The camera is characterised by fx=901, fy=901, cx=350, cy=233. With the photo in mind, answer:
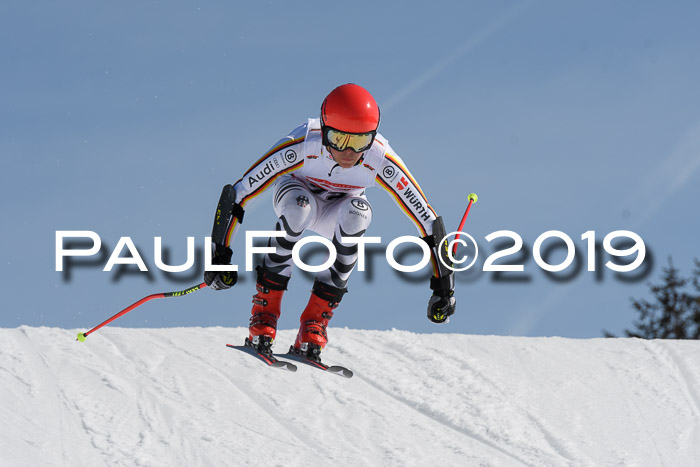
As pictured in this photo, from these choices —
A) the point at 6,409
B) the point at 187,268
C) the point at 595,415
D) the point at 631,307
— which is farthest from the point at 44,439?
the point at 631,307

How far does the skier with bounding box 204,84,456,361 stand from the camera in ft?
20.7

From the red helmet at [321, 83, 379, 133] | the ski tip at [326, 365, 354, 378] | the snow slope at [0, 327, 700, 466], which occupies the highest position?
the red helmet at [321, 83, 379, 133]

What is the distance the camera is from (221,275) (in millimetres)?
6352

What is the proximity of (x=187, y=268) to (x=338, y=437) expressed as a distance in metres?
1.69

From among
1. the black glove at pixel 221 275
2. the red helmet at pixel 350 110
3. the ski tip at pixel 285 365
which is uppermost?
the red helmet at pixel 350 110

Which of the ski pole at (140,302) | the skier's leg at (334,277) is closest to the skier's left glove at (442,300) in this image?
the skier's leg at (334,277)

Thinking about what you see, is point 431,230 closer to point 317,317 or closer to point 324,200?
point 324,200

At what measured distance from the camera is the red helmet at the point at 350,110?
5988 millimetres

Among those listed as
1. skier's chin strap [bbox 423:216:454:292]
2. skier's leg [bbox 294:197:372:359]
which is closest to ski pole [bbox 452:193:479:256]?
skier's chin strap [bbox 423:216:454:292]

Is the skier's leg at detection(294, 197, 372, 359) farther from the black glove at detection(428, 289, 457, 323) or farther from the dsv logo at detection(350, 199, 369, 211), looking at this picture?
the black glove at detection(428, 289, 457, 323)

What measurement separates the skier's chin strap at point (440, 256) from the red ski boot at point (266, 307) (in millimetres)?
1105

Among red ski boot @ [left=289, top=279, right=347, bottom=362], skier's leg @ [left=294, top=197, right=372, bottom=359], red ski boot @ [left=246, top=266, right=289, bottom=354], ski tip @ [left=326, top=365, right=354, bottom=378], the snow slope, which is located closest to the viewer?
the snow slope

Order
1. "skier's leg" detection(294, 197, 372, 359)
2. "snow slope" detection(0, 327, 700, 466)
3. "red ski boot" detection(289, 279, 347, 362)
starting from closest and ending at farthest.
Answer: "snow slope" detection(0, 327, 700, 466), "skier's leg" detection(294, 197, 372, 359), "red ski boot" detection(289, 279, 347, 362)

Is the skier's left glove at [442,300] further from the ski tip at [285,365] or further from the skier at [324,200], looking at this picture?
the ski tip at [285,365]
